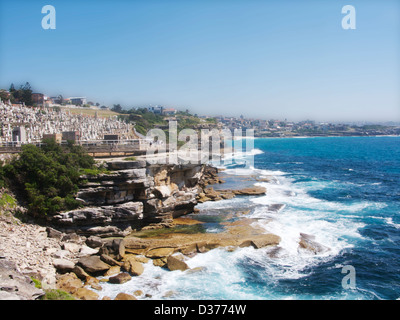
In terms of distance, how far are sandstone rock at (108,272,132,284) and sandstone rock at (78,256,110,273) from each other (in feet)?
3.20

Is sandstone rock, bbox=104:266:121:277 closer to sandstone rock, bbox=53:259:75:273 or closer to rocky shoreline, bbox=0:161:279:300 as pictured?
rocky shoreline, bbox=0:161:279:300

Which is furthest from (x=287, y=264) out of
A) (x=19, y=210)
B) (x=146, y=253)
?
(x=19, y=210)

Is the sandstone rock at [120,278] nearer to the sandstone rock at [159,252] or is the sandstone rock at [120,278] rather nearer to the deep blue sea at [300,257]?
the deep blue sea at [300,257]

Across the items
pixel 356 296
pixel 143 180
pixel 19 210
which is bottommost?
pixel 356 296

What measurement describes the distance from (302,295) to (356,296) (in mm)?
2654

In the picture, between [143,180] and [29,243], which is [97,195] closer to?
[143,180]

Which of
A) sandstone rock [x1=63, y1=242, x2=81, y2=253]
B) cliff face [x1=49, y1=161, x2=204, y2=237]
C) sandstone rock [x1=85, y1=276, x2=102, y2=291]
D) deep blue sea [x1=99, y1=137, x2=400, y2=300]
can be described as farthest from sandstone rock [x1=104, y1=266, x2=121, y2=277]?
cliff face [x1=49, y1=161, x2=204, y2=237]

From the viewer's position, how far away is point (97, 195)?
21547mm

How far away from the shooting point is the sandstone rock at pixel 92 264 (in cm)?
1572

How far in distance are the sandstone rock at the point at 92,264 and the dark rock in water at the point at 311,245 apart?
12428mm

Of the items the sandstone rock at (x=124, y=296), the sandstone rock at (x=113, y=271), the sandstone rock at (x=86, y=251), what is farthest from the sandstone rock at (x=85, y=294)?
the sandstone rock at (x=86, y=251)

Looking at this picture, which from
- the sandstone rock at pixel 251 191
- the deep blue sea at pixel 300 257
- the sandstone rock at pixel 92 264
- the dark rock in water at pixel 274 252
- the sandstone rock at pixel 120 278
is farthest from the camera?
the sandstone rock at pixel 251 191

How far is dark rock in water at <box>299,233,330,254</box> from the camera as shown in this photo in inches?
766

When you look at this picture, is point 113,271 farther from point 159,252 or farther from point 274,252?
point 274,252
